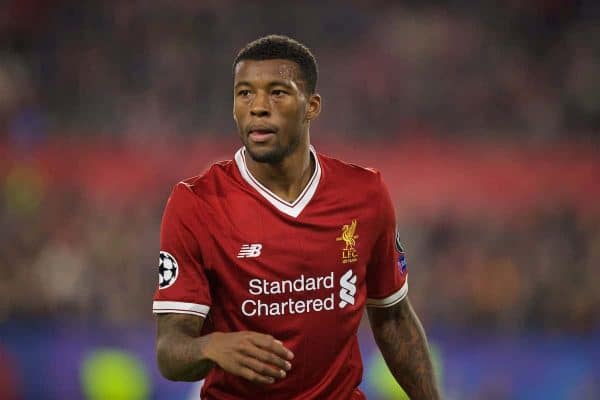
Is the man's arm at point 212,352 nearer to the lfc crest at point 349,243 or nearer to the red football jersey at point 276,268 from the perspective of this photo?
the red football jersey at point 276,268

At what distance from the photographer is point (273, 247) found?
3361 millimetres

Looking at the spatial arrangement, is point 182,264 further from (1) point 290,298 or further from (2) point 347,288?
(2) point 347,288

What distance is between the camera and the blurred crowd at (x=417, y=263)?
28.8ft

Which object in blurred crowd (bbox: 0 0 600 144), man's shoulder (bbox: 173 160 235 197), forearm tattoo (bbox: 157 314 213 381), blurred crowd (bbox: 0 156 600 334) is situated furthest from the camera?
blurred crowd (bbox: 0 0 600 144)

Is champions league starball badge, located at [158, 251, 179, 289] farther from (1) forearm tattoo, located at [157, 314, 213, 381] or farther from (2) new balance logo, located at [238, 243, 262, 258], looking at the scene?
(2) new balance logo, located at [238, 243, 262, 258]

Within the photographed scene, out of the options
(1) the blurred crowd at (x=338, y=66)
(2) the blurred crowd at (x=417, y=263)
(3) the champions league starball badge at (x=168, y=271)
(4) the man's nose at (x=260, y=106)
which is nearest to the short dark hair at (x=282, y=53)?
(4) the man's nose at (x=260, y=106)

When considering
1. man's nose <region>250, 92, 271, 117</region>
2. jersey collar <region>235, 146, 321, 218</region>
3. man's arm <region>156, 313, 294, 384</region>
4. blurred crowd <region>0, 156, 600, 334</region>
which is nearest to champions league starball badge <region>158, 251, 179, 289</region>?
man's arm <region>156, 313, 294, 384</region>

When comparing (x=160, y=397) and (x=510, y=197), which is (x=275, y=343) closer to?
(x=160, y=397)

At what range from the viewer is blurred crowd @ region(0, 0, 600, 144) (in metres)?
10.2

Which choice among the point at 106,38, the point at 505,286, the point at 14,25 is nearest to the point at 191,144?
the point at 106,38

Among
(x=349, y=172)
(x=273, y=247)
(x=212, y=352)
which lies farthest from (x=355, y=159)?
(x=212, y=352)

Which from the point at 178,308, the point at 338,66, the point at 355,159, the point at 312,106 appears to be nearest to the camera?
the point at 178,308

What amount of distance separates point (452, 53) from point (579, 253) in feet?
8.66

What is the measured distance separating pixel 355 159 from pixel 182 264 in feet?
22.6
